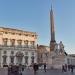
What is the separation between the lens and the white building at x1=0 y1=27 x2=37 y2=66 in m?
87.1

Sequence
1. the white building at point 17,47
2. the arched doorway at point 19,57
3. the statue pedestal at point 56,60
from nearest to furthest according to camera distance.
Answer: the statue pedestal at point 56,60 → the white building at point 17,47 → the arched doorway at point 19,57

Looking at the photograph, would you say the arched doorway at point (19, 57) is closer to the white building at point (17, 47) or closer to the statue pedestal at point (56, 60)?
the white building at point (17, 47)

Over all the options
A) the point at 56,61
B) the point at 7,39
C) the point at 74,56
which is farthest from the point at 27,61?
A: the point at 56,61

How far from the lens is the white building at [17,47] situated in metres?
87.1

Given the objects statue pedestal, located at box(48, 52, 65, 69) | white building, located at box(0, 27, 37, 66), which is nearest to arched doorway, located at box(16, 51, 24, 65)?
white building, located at box(0, 27, 37, 66)

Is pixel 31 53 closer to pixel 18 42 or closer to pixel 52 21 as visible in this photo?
pixel 18 42

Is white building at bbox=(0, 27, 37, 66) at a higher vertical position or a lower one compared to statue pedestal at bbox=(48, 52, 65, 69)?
higher

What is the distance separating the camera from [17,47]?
91.1m

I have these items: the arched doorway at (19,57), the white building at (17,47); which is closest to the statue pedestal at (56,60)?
the white building at (17,47)

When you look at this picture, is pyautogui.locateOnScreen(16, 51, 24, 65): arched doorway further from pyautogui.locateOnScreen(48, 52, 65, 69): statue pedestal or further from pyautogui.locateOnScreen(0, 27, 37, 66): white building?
pyautogui.locateOnScreen(48, 52, 65, 69): statue pedestal

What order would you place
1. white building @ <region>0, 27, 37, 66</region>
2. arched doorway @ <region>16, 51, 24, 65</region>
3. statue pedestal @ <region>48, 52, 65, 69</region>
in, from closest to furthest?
statue pedestal @ <region>48, 52, 65, 69</region>, white building @ <region>0, 27, 37, 66</region>, arched doorway @ <region>16, 51, 24, 65</region>

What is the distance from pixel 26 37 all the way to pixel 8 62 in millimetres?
13740

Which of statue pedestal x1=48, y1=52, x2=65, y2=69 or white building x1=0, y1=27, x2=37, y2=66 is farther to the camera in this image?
white building x1=0, y1=27, x2=37, y2=66

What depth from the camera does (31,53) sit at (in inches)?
3600
